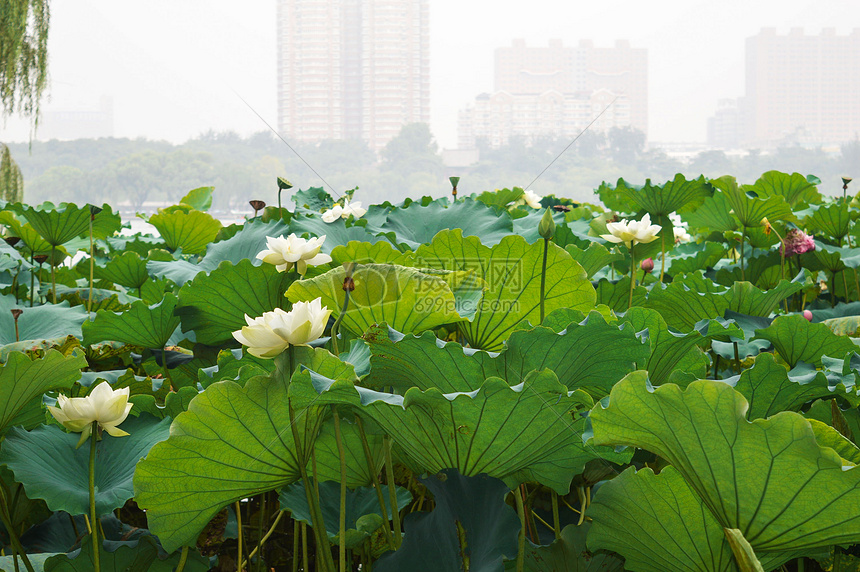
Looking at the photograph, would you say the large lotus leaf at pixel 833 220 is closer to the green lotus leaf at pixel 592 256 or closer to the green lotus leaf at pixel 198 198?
the green lotus leaf at pixel 592 256

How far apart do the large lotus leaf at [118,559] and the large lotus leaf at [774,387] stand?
0.49 metres

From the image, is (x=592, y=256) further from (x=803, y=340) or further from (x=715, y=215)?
(x=715, y=215)

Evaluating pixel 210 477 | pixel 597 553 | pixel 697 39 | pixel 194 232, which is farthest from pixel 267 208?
pixel 697 39

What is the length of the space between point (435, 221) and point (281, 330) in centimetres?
52

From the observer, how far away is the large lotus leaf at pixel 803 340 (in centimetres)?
64

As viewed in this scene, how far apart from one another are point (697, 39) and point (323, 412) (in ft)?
144

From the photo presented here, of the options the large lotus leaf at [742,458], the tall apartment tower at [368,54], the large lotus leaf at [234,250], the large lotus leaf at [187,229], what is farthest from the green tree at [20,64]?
the tall apartment tower at [368,54]

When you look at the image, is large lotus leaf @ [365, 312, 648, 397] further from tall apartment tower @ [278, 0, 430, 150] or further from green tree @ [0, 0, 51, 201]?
tall apartment tower @ [278, 0, 430, 150]

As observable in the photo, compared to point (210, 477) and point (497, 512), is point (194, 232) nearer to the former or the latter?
point (210, 477)

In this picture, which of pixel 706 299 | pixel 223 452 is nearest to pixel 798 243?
pixel 706 299

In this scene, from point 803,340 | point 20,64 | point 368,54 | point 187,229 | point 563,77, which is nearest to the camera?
A: point 803,340

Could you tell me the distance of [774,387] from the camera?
497 mm

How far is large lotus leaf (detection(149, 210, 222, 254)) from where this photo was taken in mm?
1359

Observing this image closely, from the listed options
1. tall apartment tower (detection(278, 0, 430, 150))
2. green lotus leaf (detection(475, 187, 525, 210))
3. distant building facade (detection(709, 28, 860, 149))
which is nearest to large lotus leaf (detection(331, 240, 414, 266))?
green lotus leaf (detection(475, 187, 525, 210))
